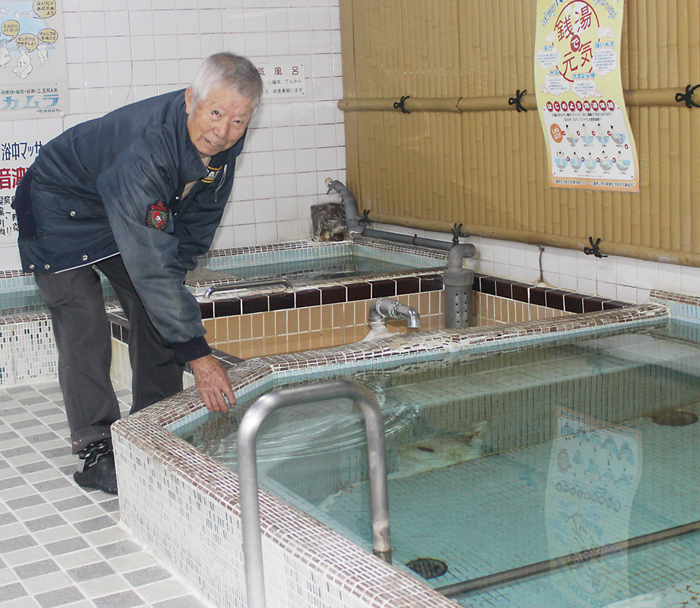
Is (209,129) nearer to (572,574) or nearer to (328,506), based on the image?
(328,506)

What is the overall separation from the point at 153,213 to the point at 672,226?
95.6 inches

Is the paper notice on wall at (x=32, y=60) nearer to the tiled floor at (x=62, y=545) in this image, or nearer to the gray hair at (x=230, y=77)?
the tiled floor at (x=62, y=545)

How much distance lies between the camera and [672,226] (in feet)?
12.6

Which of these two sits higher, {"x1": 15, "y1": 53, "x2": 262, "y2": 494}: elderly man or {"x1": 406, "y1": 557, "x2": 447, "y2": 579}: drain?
{"x1": 15, "y1": 53, "x2": 262, "y2": 494}: elderly man

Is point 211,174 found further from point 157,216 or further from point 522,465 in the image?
point 522,465

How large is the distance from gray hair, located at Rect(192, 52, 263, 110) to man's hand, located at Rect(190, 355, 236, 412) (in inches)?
29.4

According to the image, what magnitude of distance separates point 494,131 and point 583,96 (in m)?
0.79

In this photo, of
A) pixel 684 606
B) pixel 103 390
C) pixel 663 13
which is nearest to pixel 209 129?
pixel 103 390

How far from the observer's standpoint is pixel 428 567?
1958 mm

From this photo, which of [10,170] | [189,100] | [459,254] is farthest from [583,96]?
[10,170]

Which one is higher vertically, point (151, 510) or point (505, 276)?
point (505, 276)

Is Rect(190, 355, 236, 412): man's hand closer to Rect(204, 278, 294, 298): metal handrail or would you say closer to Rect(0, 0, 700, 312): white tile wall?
Rect(204, 278, 294, 298): metal handrail

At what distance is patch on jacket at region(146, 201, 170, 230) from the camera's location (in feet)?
7.98

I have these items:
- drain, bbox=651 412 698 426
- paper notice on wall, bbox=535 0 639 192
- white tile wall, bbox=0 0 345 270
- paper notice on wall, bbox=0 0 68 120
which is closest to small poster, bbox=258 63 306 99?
white tile wall, bbox=0 0 345 270
